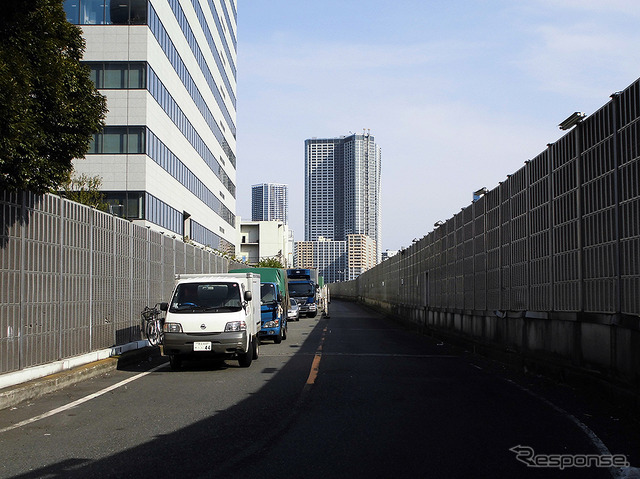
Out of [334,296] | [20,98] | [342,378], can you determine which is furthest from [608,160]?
[334,296]

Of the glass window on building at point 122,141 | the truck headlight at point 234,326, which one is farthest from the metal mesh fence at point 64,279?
the glass window on building at point 122,141

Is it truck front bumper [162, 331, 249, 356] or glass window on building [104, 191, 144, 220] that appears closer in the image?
truck front bumper [162, 331, 249, 356]

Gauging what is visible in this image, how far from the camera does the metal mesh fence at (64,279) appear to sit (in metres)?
10.9

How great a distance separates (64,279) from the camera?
13.2 m

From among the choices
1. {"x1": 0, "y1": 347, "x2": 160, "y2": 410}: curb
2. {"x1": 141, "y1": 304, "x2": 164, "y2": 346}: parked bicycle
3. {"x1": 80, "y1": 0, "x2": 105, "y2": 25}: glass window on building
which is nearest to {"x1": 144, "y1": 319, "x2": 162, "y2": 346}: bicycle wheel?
{"x1": 141, "y1": 304, "x2": 164, "y2": 346}: parked bicycle

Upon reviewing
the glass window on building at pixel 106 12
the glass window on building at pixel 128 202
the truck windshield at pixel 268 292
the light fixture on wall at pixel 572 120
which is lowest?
the truck windshield at pixel 268 292

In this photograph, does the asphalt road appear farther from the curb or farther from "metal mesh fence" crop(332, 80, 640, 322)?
"metal mesh fence" crop(332, 80, 640, 322)

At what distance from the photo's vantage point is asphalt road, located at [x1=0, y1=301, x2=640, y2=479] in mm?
6160

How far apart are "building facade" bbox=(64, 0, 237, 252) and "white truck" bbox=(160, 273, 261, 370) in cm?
2775

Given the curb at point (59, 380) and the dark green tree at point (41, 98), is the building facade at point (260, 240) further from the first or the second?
the dark green tree at point (41, 98)

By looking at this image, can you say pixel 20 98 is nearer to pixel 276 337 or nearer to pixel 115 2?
pixel 276 337

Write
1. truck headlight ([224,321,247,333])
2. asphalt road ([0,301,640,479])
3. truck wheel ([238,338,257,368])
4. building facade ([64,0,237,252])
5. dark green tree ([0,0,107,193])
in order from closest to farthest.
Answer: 1. asphalt road ([0,301,640,479])
2. dark green tree ([0,0,107,193])
3. truck headlight ([224,321,247,333])
4. truck wheel ([238,338,257,368])
5. building facade ([64,0,237,252])

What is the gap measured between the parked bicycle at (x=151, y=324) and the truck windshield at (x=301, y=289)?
89.1 ft

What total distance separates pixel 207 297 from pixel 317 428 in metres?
8.24
